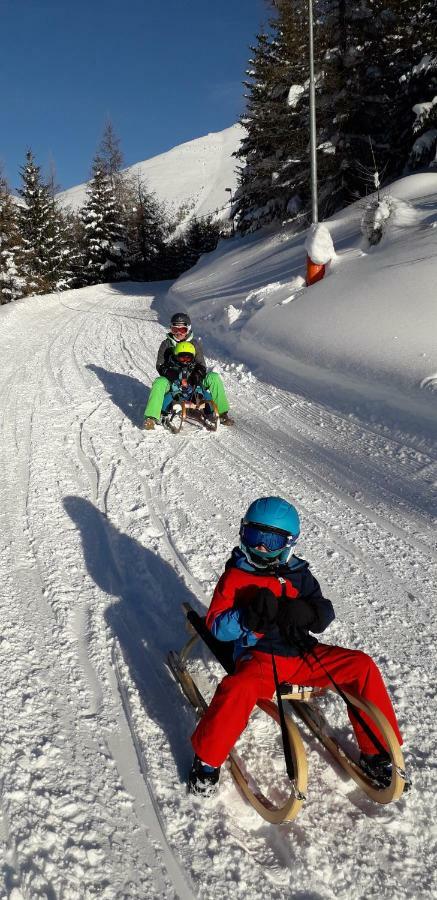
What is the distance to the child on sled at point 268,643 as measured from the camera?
2193 millimetres

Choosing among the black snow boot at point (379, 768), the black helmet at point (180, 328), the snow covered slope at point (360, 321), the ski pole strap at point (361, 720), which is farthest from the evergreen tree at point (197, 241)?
the black snow boot at point (379, 768)

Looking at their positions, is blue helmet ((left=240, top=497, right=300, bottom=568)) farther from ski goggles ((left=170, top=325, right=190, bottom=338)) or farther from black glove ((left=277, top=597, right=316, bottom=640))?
ski goggles ((left=170, top=325, right=190, bottom=338))

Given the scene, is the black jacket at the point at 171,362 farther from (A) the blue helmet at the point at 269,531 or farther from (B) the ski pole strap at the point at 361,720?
(B) the ski pole strap at the point at 361,720

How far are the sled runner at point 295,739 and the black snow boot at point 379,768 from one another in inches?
0.8

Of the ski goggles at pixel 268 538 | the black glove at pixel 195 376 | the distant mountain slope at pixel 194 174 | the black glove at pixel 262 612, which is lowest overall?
the black glove at pixel 262 612

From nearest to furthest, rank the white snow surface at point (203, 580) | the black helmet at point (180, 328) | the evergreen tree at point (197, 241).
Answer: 1. the white snow surface at point (203, 580)
2. the black helmet at point (180, 328)
3. the evergreen tree at point (197, 241)

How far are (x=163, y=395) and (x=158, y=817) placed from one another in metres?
5.17

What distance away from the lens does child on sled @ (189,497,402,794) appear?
2.19m

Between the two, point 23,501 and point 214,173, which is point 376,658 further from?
point 214,173

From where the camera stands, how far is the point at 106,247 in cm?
3269

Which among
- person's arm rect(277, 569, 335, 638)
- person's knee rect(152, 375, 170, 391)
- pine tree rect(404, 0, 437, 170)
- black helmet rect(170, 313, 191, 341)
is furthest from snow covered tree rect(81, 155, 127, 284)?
person's arm rect(277, 569, 335, 638)

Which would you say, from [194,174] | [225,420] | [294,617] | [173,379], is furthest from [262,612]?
[194,174]

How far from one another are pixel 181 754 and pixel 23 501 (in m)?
3.08

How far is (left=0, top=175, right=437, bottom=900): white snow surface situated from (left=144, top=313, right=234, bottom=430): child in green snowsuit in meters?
0.33
